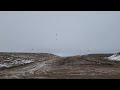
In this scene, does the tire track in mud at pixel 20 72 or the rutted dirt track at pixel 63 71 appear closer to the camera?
the rutted dirt track at pixel 63 71

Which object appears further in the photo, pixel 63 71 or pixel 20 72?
pixel 63 71

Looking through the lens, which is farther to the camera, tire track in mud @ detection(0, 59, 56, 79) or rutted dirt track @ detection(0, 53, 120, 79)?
tire track in mud @ detection(0, 59, 56, 79)
